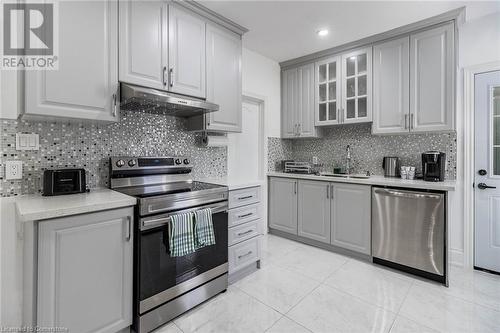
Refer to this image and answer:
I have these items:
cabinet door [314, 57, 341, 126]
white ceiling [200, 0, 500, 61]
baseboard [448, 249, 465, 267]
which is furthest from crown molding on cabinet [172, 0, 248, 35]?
baseboard [448, 249, 465, 267]

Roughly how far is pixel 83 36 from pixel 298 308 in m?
2.50

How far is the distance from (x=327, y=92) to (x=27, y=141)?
322 cm

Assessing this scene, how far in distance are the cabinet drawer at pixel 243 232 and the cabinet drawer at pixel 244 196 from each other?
0.22 m

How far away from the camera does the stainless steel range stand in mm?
1598

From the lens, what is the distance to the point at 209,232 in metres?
1.92

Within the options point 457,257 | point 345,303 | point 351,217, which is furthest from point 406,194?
point 345,303

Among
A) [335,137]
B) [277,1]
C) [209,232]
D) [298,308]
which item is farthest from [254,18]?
[298,308]

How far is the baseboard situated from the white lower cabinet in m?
0.94

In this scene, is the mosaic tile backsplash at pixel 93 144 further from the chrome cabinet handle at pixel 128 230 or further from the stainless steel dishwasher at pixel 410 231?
the stainless steel dishwasher at pixel 410 231

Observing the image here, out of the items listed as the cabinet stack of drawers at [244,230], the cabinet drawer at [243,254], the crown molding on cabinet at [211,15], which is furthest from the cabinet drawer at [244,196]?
the crown molding on cabinet at [211,15]

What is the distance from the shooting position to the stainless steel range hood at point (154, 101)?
174cm

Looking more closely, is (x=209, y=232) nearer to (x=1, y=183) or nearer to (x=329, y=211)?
(x=1, y=183)

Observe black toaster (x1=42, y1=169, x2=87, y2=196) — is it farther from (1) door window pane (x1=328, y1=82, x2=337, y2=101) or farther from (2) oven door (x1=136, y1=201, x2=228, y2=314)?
(1) door window pane (x1=328, y1=82, x2=337, y2=101)

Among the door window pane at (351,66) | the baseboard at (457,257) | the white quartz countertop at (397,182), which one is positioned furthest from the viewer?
the door window pane at (351,66)
